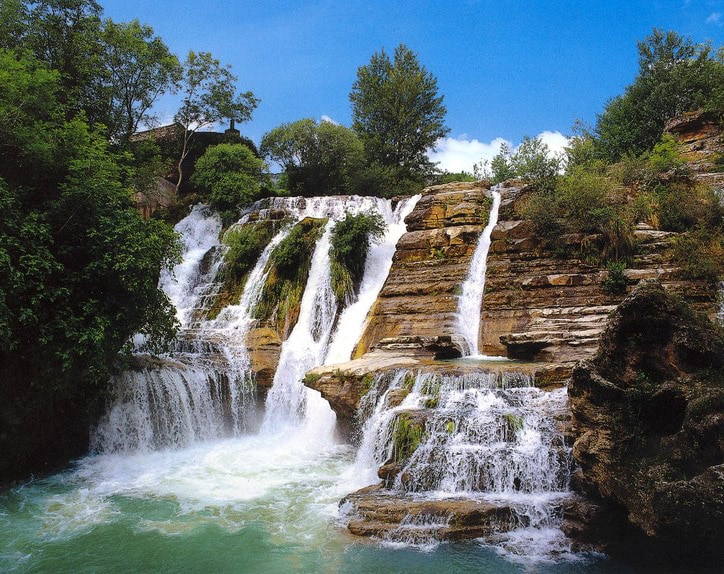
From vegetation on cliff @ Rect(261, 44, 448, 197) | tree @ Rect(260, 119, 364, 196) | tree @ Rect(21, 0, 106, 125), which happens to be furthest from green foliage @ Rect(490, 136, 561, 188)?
tree @ Rect(21, 0, 106, 125)

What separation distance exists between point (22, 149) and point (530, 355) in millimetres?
11217

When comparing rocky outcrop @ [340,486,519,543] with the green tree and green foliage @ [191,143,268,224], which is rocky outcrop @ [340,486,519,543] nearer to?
the green tree

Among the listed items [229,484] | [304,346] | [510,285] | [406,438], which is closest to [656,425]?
[406,438]

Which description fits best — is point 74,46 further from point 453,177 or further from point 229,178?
point 453,177

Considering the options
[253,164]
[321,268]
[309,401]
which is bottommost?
[309,401]

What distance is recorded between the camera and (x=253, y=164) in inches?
967

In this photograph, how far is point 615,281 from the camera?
11945 millimetres

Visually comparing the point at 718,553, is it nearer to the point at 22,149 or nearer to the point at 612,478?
the point at 612,478

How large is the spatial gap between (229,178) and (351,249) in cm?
915

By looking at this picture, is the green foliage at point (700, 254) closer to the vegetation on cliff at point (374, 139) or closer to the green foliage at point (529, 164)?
the green foliage at point (529, 164)

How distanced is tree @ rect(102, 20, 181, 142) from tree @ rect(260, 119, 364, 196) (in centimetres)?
686

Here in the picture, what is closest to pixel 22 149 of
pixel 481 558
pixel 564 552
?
pixel 481 558

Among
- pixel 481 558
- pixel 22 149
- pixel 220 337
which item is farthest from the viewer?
pixel 220 337

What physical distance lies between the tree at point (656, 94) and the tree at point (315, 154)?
1245cm
